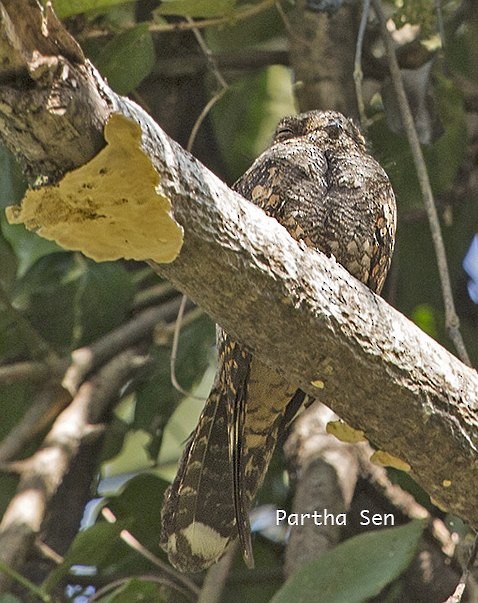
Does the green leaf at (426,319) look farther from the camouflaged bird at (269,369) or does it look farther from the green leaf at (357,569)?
the green leaf at (357,569)

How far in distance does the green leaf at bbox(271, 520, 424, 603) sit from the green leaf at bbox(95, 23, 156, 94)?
1172 millimetres

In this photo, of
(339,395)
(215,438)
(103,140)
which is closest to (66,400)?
(215,438)

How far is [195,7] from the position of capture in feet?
8.17

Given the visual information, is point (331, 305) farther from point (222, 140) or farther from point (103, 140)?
point (222, 140)

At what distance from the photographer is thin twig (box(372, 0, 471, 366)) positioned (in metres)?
2.10

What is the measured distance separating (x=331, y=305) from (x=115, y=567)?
1333mm

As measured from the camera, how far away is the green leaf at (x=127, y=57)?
8.43 feet

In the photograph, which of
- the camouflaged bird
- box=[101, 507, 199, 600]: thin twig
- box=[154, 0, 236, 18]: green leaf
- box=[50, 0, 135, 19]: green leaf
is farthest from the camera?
box=[101, 507, 199, 600]: thin twig

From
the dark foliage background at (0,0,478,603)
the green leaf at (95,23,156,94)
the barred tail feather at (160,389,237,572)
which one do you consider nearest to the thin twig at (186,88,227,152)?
the dark foliage background at (0,0,478,603)

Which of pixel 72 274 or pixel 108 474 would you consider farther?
pixel 108 474

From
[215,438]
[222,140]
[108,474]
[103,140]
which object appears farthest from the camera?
[108,474]

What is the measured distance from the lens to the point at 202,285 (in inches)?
55.9

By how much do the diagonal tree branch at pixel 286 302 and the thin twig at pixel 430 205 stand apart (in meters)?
0.31

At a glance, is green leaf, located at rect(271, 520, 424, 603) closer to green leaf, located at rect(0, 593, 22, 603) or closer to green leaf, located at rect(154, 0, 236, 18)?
green leaf, located at rect(0, 593, 22, 603)
